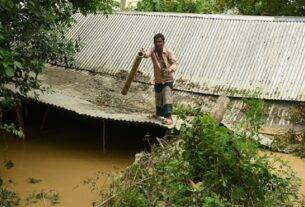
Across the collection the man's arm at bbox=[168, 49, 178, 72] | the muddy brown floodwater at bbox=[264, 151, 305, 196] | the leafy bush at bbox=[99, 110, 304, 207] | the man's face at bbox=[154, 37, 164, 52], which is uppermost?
the man's face at bbox=[154, 37, 164, 52]

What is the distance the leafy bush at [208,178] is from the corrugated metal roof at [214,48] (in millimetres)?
5339

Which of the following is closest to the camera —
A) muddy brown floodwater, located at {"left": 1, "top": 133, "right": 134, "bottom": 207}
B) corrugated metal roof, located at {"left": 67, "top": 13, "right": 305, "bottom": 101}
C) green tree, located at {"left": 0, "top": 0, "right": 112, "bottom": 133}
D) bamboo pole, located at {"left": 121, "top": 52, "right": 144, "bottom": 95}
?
green tree, located at {"left": 0, "top": 0, "right": 112, "bottom": 133}

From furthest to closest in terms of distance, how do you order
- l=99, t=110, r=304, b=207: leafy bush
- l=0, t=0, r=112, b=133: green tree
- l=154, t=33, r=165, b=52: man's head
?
l=154, t=33, r=165, b=52: man's head < l=0, t=0, r=112, b=133: green tree < l=99, t=110, r=304, b=207: leafy bush

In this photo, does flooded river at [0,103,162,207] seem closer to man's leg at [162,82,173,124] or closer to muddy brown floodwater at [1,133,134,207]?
muddy brown floodwater at [1,133,134,207]

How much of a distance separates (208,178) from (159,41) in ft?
10.2

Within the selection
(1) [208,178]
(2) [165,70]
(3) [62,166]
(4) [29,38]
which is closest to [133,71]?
(2) [165,70]

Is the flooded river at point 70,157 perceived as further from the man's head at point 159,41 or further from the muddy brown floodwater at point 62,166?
the man's head at point 159,41

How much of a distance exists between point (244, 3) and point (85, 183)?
10140mm

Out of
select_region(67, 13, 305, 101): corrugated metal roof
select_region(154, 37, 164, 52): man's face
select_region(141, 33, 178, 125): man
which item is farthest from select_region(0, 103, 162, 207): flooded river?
select_region(67, 13, 305, 101): corrugated metal roof

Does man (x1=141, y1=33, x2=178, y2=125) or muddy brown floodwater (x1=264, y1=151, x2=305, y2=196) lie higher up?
man (x1=141, y1=33, x2=178, y2=125)

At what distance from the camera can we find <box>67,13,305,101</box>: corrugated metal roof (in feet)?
35.1

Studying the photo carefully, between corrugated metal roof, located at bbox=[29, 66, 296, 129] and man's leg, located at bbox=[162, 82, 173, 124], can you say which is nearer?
man's leg, located at bbox=[162, 82, 173, 124]

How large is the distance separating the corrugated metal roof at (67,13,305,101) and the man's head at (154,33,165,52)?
330 cm

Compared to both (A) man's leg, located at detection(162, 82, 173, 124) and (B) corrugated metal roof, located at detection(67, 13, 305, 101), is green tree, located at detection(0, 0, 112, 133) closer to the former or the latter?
(A) man's leg, located at detection(162, 82, 173, 124)
